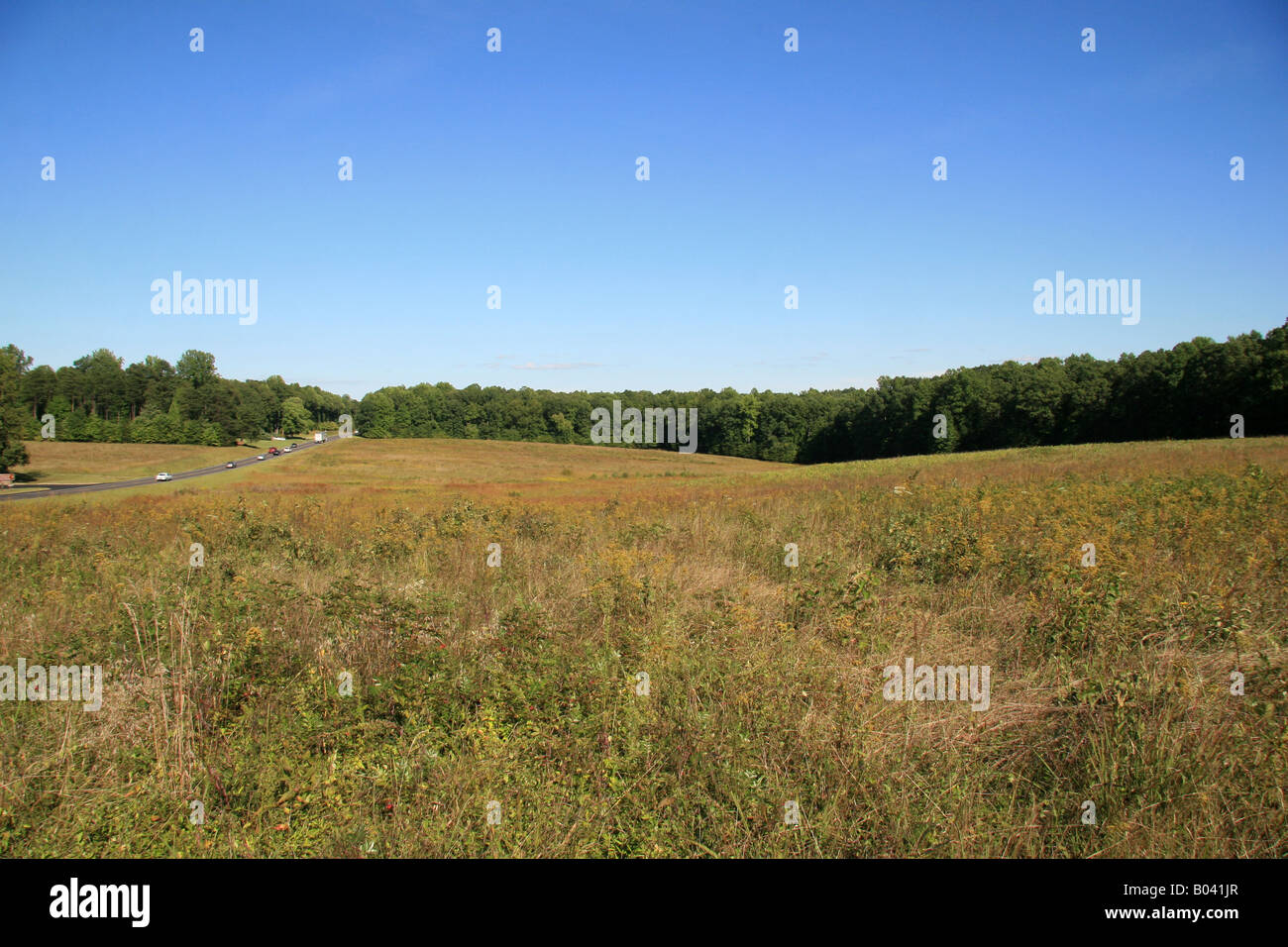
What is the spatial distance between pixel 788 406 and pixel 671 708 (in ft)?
326

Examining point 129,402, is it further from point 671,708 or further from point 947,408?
point 947,408

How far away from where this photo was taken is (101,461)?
4497 cm

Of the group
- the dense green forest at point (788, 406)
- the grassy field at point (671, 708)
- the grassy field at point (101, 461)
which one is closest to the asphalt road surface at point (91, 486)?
the grassy field at point (101, 461)

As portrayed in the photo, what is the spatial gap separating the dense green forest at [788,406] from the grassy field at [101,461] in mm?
2428

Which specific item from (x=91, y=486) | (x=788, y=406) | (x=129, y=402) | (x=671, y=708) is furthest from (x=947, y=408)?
(x=129, y=402)

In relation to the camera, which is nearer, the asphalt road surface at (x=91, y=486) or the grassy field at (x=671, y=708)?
the grassy field at (x=671, y=708)

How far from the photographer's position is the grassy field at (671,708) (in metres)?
3.03

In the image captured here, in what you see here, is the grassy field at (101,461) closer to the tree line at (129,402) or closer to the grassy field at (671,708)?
the tree line at (129,402)

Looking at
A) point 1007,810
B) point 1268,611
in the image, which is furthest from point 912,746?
point 1268,611

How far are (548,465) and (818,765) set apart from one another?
57.4m

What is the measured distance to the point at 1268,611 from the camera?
5.20 m

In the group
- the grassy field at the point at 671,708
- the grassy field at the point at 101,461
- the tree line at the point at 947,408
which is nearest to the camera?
the grassy field at the point at 671,708

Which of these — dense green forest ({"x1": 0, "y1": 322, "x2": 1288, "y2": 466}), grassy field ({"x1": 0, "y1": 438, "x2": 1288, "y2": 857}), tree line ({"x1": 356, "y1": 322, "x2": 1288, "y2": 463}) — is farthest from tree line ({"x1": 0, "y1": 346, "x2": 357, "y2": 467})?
tree line ({"x1": 356, "y1": 322, "x2": 1288, "y2": 463})

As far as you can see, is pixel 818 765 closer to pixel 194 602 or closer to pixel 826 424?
pixel 194 602
